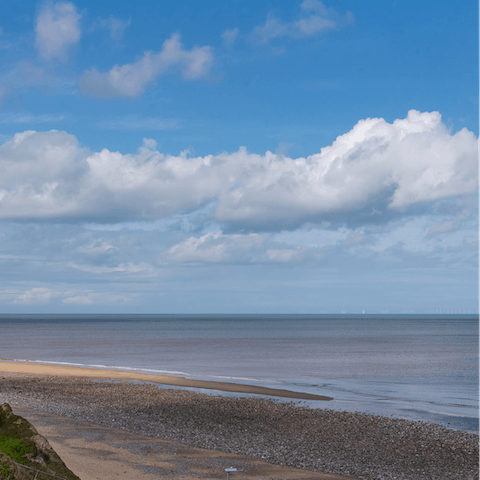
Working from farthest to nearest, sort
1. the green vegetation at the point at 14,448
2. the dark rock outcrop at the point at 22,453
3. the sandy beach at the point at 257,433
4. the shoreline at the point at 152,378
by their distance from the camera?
the shoreline at the point at 152,378, the sandy beach at the point at 257,433, the green vegetation at the point at 14,448, the dark rock outcrop at the point at 22,453

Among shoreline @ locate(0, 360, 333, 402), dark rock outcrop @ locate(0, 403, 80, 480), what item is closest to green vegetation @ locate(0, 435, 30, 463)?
dark rock outcrop @ locate(0, 403, 80, 480)

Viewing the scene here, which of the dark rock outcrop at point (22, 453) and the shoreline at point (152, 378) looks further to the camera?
the shoreline at point (152, 378)

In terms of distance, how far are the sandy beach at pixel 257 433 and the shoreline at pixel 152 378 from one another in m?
3.86

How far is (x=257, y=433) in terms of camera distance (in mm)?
20688

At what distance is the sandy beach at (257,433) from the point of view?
16188mm

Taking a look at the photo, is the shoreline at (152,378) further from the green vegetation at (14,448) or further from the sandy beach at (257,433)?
the green vegetation at (14,448)

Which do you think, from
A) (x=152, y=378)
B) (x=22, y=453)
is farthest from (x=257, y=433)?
(x=152, y=378)

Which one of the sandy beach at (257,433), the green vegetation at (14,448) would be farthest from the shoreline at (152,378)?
the green vegetation at (14,448)

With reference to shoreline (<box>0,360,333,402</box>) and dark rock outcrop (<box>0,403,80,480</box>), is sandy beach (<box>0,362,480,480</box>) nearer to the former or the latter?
shoreline (<box>0,360,333,402</box>)

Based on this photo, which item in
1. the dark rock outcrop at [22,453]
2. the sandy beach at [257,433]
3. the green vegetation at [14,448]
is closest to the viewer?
the dark rock outcrop at [22,453]

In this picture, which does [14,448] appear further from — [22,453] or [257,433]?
[257,433]

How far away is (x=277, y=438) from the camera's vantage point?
20.0 metres

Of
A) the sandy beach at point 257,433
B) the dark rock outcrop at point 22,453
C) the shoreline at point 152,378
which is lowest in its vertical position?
the shoreline at point 152,378

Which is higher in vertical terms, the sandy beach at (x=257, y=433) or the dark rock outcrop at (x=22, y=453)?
the dark rock outcrop at (x=22, y=453)
